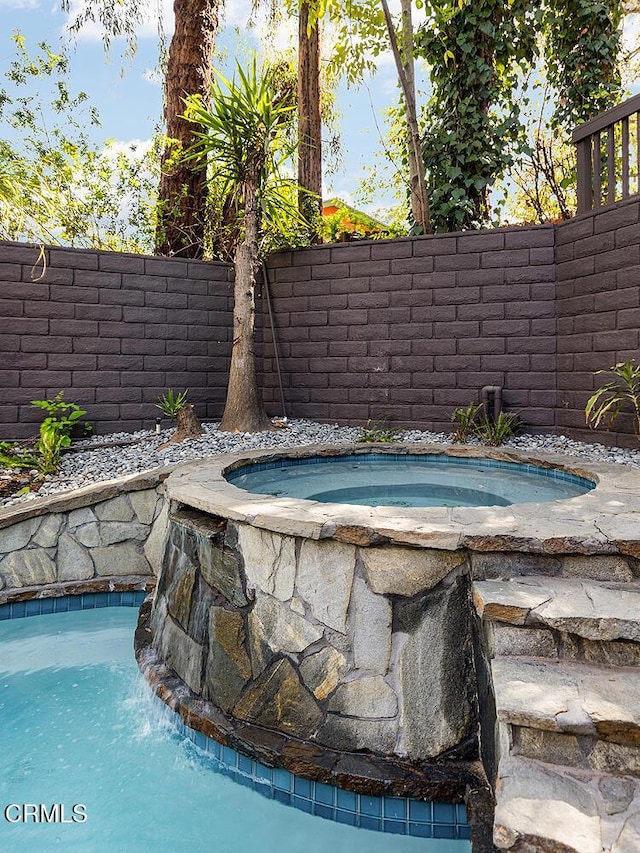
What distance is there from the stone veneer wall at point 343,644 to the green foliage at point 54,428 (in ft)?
7.51

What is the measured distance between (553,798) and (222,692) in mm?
1185

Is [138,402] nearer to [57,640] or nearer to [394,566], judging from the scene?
[57,640]

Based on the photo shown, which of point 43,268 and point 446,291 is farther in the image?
point 446,291

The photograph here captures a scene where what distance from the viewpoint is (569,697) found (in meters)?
1.28

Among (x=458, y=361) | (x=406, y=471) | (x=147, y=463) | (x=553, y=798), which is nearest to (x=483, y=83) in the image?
(x=458, y=361)

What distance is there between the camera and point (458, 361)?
16.3 feet

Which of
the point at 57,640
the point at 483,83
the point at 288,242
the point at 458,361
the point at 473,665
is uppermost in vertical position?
the point at 483,83

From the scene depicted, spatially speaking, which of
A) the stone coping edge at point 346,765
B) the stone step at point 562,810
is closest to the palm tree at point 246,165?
the stone coping edge at point 346,765

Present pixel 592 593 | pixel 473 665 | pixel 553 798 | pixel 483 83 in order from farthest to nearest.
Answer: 1. pixel 483 83
2. pixel 473 665
3. pixel 592 593
4. pixel 553 798

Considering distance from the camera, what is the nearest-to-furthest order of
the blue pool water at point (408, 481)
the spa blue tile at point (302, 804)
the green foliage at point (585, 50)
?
the spa blue tile at point (302, 804), the blue pool water at point (408, 481), the green foliage at point (585, 50)

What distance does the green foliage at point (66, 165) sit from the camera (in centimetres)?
536

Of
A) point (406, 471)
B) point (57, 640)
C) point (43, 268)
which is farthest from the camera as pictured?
point (43, 268)

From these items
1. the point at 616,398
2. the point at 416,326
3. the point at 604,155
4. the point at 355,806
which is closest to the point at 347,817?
the point at 355,806

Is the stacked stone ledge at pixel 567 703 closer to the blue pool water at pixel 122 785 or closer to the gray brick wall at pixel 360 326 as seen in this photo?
the blue pool water at pixel 122 785
